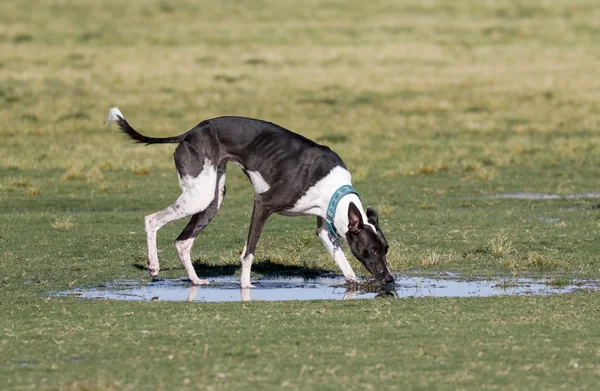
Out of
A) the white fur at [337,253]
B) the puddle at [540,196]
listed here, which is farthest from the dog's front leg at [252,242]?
the puddle at [540,196]

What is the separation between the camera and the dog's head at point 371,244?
42.1 feet

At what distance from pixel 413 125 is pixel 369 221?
23.1m

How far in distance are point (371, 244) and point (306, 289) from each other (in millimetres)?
945

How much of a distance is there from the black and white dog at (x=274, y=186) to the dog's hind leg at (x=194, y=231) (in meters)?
0.01

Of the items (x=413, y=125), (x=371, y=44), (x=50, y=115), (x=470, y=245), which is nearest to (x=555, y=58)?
(x=371, y=44)

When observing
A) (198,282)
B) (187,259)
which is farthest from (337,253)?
(187,259)

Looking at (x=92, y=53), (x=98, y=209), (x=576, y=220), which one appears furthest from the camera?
(x=92, y=53)

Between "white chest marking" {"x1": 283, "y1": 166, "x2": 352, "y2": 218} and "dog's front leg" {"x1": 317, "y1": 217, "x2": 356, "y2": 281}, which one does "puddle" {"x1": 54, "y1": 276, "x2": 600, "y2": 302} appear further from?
"white chest marking" {"x1": 283, "y1": 166, "x2": 352, "y2": 218}

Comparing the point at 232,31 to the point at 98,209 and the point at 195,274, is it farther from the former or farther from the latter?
the point at 195,274

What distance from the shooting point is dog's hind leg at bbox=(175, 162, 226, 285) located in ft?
44.5

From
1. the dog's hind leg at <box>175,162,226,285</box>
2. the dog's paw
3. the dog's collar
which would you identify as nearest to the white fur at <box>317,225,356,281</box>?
the dog's collar

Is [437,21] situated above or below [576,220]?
above

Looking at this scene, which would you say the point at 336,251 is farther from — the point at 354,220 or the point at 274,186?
the point at 274,186

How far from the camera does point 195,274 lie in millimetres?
13516
